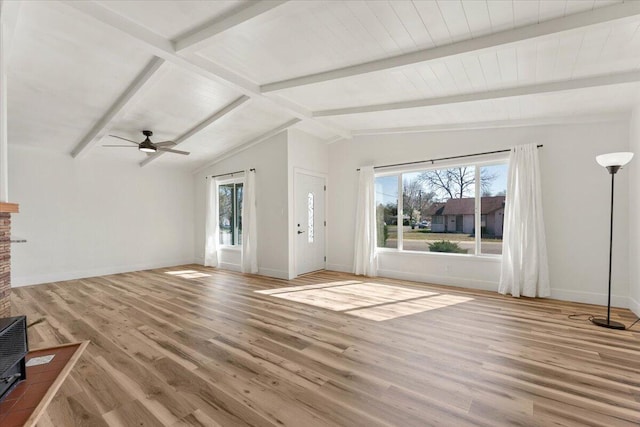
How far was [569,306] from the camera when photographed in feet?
12.8

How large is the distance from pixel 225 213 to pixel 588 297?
23.4ft

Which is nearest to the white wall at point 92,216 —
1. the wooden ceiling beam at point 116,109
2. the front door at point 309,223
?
the wooden ceiling beam at point 116,109

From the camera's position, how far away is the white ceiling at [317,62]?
2.42 m

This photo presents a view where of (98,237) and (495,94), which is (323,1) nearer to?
(495,94)

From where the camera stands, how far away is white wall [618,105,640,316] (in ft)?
11.5

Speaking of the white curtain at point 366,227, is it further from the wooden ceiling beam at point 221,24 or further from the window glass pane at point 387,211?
the wooden ceiling beam at point 221,24

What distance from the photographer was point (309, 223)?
6.27 metres

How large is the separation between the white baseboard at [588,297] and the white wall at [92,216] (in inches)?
316

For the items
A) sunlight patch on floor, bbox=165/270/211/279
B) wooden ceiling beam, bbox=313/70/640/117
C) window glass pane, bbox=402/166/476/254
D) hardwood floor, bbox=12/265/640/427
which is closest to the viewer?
hardwood floor, bbox=12/265/640/427

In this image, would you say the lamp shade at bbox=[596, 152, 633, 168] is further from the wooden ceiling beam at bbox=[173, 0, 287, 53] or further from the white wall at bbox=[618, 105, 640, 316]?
the wooden ceiling beam at bbox=[173, 0, 287, 53]

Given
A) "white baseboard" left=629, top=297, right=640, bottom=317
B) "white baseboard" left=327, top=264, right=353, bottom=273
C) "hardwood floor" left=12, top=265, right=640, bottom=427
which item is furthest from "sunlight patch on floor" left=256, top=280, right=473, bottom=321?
"white baseboard" left=629, top=297, right=640, bottom=317

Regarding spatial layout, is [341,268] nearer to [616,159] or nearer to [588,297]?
[588,297]

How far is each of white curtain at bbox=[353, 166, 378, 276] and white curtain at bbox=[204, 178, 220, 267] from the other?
3.65 metres

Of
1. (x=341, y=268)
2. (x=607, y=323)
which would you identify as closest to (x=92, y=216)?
(x=341, y=268)
